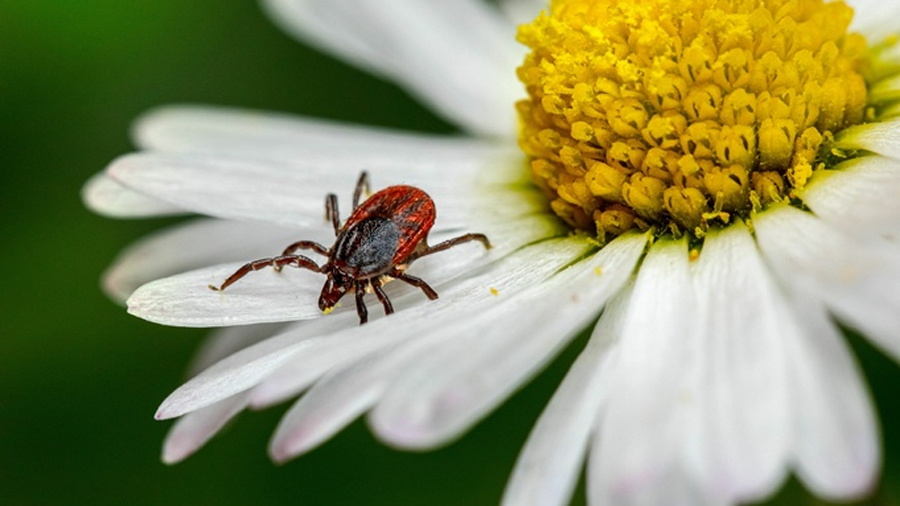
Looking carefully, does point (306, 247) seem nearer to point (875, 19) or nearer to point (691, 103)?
point (691, 103)

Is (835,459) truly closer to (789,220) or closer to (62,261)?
(789,220)

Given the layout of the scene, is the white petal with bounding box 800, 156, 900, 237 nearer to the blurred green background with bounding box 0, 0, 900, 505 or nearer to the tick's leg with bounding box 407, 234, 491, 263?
the tick's leg with bounding box 407, 234, 491, 263

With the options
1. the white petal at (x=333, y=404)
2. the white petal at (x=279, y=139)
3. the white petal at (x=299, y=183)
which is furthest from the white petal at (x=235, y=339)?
the white petal at (x=333, y=404)

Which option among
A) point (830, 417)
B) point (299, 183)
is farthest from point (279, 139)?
point (830, 417)

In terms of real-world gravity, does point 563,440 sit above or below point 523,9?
below

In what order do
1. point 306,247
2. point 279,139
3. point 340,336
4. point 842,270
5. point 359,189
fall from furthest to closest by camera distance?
point 279,139
point 359,189
point 306,247
point 340,336
point 842,270
